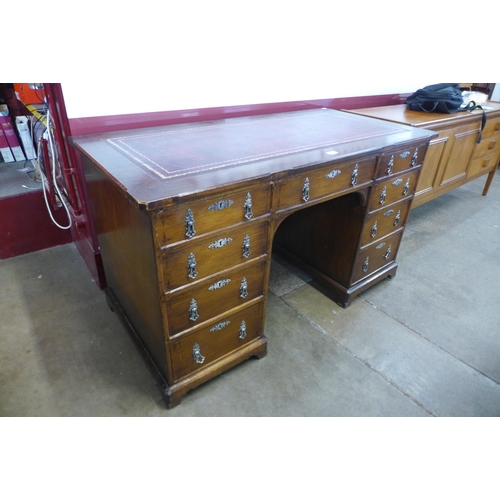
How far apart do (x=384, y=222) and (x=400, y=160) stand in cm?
31

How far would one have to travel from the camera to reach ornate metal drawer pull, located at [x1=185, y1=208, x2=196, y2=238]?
3.26ft

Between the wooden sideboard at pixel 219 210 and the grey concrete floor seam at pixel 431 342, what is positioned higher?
the wooden sideboard at pixel 219 210

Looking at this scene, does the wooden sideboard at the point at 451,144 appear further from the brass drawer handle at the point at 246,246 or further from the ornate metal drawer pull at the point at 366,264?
the brass drawer handle at the point at 246,246

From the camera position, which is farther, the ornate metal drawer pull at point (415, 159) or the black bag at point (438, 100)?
the black bag at point (438, 100)

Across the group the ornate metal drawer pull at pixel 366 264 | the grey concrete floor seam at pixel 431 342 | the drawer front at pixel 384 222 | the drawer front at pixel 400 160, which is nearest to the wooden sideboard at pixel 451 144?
the drawer front at pixel 400 160

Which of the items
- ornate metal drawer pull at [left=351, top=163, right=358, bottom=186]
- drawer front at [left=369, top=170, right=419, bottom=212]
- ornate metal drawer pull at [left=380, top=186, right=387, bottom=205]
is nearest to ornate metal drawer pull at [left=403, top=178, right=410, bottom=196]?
drawer front at [left=369, top=170, right=419, bottom=212]

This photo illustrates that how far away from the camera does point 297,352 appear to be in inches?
62.4

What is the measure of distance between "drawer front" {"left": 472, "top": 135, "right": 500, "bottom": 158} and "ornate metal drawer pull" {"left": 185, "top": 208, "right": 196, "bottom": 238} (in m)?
2.65

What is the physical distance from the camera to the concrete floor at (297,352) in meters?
1.36

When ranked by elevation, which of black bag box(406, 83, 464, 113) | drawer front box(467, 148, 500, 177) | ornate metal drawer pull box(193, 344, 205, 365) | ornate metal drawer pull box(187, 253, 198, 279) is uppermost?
black bag box(406, 83, 464, 113)

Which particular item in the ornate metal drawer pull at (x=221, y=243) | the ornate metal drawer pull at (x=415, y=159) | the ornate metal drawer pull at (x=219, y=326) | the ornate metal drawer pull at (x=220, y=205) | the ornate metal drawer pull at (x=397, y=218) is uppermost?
the ornate metal drawer pull at (x=220, y=205)

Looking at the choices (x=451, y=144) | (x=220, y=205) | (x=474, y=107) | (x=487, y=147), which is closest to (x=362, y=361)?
(x=220, y=205)

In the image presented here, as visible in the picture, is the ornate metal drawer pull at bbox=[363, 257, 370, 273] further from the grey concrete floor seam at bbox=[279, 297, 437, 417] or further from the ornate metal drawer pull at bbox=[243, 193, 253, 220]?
the ornate metal drawer pull at bbox=[243, 193, 253, 220]
